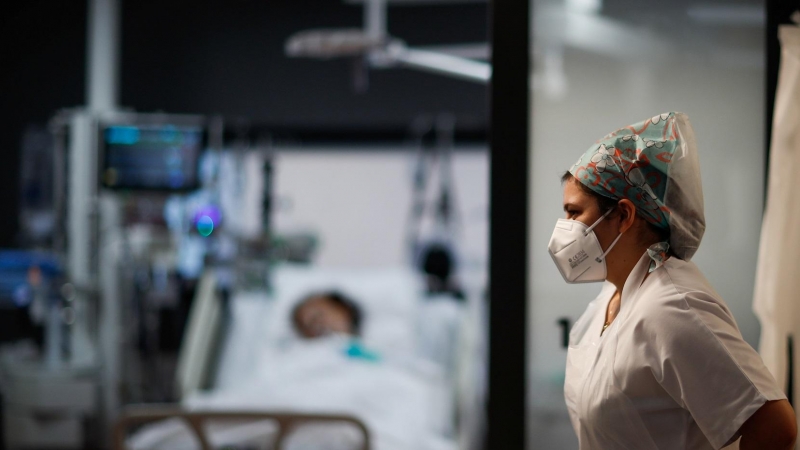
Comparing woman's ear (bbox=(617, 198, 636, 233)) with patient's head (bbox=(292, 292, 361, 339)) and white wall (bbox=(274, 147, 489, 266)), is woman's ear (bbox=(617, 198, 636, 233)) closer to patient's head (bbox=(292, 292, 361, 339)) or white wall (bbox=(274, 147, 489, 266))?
patient's head (bbox=(292, 292, 361, 339))

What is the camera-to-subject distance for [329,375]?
10.0 ft

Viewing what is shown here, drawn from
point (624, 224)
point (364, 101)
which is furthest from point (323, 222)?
point (624, 224)

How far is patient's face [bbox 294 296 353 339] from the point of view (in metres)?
3.69

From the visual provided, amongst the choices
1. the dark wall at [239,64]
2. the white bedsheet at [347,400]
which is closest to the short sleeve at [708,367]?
the white bedsheet at [347,400]

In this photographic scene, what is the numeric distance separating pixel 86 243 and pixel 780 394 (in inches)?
153

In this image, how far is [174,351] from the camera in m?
5.33

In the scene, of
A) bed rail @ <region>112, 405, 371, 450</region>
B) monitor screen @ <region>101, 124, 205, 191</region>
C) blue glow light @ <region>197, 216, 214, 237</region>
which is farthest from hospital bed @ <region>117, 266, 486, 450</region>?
monitor screen @ <region>101, 124, 205, 191</region>

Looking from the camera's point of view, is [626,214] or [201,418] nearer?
[626,214]

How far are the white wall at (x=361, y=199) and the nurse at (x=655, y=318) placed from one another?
14.2 ft

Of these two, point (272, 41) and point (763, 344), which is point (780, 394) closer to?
point (763, 344)

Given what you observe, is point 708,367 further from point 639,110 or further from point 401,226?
point 401,226

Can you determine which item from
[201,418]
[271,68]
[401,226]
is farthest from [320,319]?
[271,68]

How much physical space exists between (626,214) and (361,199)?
467 centimetres

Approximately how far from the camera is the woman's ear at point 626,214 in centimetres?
87
